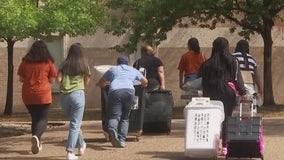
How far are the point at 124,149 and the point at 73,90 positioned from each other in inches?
61.6

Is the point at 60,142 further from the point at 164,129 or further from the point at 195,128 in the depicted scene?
the point at 195,128

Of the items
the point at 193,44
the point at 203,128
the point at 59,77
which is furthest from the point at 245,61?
the point at 193,44

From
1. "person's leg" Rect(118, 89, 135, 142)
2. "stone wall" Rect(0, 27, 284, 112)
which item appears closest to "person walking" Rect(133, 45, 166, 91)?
"person's leg" Rect(118, 89, 135, 142)

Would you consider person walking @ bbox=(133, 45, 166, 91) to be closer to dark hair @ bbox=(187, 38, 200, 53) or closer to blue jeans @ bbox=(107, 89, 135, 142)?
dark hair @ bbox=(187, 38, 200, 53)

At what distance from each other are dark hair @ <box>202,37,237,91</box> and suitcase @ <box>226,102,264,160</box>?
75 cm

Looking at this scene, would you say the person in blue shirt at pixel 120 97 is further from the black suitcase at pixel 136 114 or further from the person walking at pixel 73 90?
the person walking at pixel 73 90

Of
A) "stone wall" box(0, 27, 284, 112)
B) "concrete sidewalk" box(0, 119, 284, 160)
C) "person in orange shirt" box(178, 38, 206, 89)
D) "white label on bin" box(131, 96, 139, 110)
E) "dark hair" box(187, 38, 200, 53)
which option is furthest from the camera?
"stone wall" box(0, 27, 284, 112)

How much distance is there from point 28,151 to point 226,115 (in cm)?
328

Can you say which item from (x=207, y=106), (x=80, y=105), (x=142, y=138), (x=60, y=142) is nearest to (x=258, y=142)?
(x=207, y=106)

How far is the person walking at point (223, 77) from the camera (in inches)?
382

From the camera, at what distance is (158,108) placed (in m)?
12.1

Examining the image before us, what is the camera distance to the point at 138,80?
438 inches

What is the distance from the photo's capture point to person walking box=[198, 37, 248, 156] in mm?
9703

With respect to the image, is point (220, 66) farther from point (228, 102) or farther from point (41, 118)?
point (41, 118)
